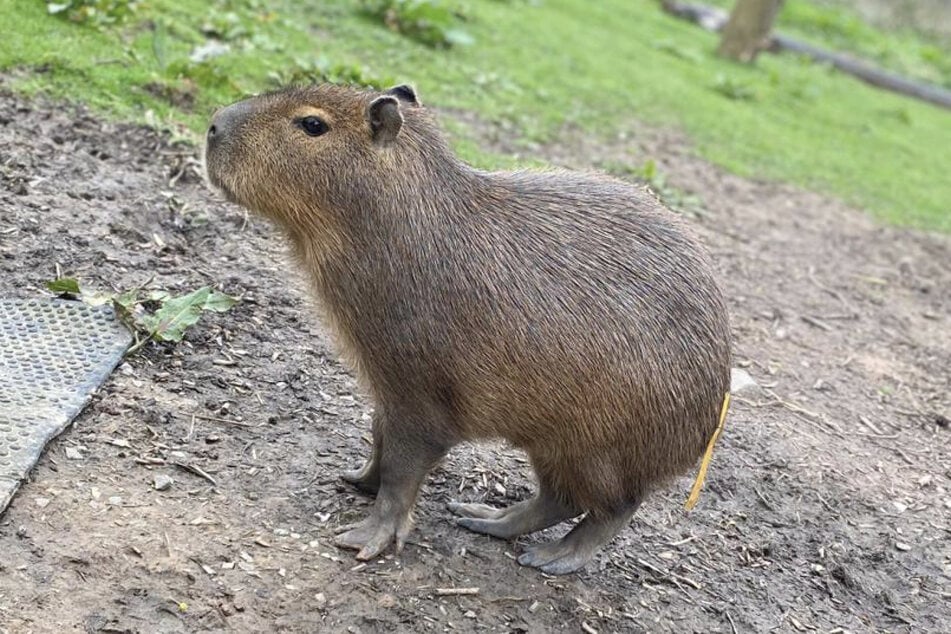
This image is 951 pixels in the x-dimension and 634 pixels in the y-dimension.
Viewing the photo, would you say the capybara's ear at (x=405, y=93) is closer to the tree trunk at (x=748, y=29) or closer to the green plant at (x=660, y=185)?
the green plant at (x=660, y=185)

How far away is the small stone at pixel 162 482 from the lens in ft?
11.0

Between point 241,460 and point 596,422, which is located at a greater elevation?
point 596,422

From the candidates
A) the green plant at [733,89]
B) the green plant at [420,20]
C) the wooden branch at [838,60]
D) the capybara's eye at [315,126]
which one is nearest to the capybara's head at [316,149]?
the capybara's eye at [315,126]

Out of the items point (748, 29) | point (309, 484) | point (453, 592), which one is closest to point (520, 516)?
point (453, 592)

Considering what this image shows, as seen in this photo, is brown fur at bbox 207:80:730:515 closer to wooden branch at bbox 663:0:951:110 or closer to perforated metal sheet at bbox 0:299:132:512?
perforated metal sheet at bbox 0:299:132:512

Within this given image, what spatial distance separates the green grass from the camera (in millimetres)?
5949

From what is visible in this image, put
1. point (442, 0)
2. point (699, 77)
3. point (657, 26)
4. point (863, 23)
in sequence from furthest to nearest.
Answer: point (863, 23) < point (657, 26) < point (699, 77) < point (442, 0)

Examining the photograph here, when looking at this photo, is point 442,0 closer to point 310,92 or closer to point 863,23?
→ point 310,92

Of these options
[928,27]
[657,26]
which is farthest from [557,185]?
[928,27]

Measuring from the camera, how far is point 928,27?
2045 cm

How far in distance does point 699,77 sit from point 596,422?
848cm

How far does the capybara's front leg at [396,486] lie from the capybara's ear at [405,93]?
3.15 ft

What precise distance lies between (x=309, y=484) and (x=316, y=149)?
108cm

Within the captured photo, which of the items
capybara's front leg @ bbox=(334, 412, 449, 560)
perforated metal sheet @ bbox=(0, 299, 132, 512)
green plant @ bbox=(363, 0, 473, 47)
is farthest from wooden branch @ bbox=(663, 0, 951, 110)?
capybara's front leg @ bbox=(334, 412, 449, 560)
